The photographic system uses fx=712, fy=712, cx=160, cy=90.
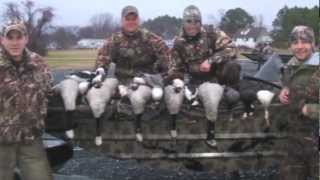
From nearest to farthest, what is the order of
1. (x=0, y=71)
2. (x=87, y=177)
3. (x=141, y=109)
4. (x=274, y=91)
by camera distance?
(x=0, y=71)
(x=141, y=109)
(x=274, y=91)
(x=87, y=177)

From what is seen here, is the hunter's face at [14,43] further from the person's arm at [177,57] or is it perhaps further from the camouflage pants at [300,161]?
the camouflage pants at [300,161]

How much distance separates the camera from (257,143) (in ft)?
21.9

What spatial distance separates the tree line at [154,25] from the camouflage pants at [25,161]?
3.98 feet

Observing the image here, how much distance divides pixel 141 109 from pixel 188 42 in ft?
3.27

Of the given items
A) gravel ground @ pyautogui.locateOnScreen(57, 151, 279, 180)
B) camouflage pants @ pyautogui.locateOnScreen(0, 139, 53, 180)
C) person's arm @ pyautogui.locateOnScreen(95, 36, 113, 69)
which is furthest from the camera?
gravel ground @ pyautogui.locateOnScreen(57, 151, 279, 180)

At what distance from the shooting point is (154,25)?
571 inches

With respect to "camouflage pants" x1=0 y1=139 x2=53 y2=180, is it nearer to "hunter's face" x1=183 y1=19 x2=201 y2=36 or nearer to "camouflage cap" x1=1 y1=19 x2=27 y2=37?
"camouflage cap" x1=1 y1=19 x2=27 y2=37

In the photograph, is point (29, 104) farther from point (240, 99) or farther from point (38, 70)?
point (240, 99)

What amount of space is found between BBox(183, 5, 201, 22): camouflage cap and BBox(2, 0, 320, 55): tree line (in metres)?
0.51

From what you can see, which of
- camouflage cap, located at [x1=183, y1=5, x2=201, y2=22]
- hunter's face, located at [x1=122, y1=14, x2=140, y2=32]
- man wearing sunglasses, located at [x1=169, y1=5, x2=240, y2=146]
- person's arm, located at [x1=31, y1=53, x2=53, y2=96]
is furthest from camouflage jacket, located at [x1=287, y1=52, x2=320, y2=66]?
person's arm, located at [x1=31, y1=53, x2=53, y2=96]

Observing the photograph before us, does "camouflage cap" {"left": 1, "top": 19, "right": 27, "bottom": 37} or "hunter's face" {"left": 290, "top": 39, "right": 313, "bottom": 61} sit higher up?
"camouflage cap" {"left": 1, "top": 19, "right": 27, "bottom": 37}

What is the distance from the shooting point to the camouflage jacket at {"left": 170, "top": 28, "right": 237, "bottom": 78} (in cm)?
680

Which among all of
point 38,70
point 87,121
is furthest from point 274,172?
point 38,70

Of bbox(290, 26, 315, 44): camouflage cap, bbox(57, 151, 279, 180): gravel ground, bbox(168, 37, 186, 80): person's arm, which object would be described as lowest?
bbox(57, 151, 279, 180): gravel ground
